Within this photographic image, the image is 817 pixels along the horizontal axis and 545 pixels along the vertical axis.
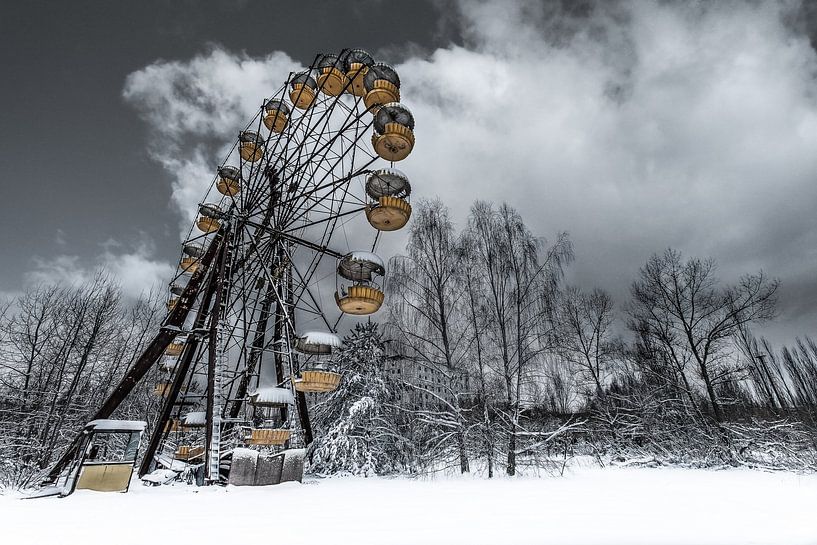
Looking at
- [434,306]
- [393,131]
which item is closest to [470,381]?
[434,306]

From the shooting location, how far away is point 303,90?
47.9ft

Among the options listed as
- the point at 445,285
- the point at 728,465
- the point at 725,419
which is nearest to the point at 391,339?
the point at 445,285

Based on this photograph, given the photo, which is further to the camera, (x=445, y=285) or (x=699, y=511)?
(x=445, y=285)

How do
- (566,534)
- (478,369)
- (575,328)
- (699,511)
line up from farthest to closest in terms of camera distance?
(575,328), (478,369), (699,511), (566,534)

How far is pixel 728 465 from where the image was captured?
1444cm

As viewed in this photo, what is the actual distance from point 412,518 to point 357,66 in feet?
44.5

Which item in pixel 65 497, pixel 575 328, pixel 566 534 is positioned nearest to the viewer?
pixel 566 534

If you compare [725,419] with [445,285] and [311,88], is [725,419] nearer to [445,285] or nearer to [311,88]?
[445,285]

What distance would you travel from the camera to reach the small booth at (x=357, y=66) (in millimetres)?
13280

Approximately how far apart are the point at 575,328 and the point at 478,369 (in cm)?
1056

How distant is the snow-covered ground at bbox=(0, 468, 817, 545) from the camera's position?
12.2 ft

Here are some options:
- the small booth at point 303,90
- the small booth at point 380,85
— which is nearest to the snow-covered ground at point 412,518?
the small booth at point 380,85

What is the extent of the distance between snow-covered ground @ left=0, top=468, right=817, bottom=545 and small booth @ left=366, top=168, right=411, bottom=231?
277 inches

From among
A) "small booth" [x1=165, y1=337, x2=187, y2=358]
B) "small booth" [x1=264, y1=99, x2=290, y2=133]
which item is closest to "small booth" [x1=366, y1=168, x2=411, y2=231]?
"small booth" [x1=264, y1=99, x2=290, y2=133]
